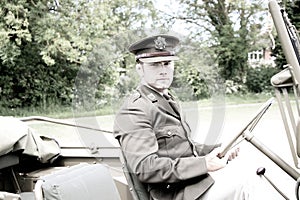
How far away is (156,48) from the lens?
196 centimetres

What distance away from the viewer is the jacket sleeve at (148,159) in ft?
5.97

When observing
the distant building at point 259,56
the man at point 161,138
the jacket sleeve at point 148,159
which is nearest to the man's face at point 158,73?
the man at point 161,138

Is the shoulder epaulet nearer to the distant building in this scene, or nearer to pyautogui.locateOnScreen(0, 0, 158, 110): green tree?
the distant building

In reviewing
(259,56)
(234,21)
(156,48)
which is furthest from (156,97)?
(259,56)

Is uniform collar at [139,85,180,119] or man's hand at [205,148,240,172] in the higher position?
uniform collar at [139,85,180,119]

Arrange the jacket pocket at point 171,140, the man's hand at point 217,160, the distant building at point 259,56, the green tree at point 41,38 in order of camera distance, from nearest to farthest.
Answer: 1. the man's hand at point 217,160
2. the jacket pocket at point 171,140
3. the distant building at point 259,56
4. the green tree at point 41,38

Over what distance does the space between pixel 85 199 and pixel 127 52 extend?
577 millimetres

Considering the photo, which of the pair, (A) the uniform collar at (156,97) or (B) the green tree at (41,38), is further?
(B) the green tree at (41,38)

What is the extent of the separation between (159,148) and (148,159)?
117 millimetres

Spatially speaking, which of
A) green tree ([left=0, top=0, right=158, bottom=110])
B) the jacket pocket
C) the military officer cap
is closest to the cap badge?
the military officer cap

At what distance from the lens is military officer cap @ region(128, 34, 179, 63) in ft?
6.39

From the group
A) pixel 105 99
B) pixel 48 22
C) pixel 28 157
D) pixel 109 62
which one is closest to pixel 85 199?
pixel 105 99

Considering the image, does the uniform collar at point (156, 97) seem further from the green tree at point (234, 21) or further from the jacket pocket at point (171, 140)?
the green tree at point (234, 21)

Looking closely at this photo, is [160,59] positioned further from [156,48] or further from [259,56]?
[259,56]
